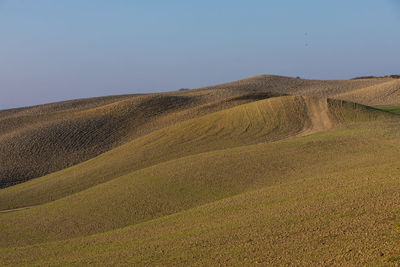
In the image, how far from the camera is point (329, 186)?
14883 millimetres

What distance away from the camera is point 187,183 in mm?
21203

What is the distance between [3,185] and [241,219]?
1172 inches

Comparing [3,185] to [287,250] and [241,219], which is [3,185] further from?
[287,250]

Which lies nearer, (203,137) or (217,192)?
(217,192)

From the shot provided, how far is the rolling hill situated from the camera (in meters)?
10.2

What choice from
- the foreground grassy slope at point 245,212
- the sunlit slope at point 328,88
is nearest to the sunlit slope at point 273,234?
the foreground grassy slope at point 245,212

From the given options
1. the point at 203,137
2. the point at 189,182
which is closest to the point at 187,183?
the point at 189,182

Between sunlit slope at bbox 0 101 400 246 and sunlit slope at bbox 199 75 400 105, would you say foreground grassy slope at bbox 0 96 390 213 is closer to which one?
sunlit slope at bbox 0 101 400 246

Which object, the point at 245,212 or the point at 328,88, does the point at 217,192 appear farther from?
the point at 328,88

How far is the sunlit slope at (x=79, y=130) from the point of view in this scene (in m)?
40.8

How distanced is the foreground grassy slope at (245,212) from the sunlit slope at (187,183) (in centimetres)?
5

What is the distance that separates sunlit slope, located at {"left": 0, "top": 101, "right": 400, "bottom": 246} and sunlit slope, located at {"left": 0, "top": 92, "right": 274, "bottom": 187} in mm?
17957

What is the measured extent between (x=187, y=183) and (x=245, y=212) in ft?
25.2

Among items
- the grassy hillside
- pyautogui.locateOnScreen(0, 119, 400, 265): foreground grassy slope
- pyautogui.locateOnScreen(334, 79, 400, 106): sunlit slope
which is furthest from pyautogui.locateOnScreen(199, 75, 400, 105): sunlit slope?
pyautogui.locateOnScreen(0, 119, 400, 265): foreground grassy slope
